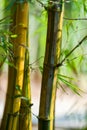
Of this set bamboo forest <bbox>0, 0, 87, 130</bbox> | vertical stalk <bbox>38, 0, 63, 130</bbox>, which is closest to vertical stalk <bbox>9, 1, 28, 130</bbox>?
bamboo forest <bbox>0, 0, 87, 130</bbox>

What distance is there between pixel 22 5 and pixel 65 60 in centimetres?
21

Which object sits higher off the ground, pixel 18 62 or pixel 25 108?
pixel 18 62

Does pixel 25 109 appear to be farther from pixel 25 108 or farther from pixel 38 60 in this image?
pixel 38 60

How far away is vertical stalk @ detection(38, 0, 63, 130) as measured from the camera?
2.72 ft

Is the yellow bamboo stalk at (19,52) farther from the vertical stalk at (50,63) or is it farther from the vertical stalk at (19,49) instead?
the vertical stalk at (50,63)

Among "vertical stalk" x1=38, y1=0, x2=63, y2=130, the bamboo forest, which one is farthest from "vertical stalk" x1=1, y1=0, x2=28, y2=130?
"vertical stalk" x1=38, y1=0, x2=63, y2=130

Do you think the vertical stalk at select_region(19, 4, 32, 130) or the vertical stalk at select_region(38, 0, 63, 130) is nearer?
the vertical stalk at select_region(38, 0, 63, 130)

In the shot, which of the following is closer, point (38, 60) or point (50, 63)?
point (50, 63)

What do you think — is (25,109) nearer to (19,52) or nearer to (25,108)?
(25,108)

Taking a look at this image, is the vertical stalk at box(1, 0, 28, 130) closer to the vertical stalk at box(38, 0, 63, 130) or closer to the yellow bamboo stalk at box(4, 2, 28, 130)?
the yellow bamboo stalk at box(4, 2, 28, 130)

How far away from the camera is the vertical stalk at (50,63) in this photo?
83 centimetres

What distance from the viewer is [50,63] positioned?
2.74 ft

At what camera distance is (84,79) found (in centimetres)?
169

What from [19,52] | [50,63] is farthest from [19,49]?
[50,63]
